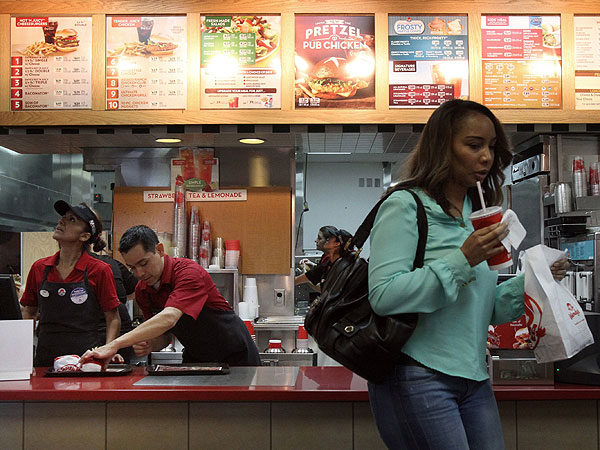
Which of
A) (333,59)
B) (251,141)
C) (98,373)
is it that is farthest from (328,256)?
(98,373)

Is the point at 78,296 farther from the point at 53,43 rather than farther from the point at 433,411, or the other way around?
the point at 433,411

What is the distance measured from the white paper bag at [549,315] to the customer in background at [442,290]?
13cm

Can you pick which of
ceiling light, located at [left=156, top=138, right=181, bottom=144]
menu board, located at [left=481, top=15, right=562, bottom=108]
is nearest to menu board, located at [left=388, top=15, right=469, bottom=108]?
menu board, located at [left=481, top=15, right=562, bottom=108]

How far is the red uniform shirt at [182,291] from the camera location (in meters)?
2.86

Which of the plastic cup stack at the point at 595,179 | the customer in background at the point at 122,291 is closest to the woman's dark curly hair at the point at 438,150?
the customer in background at the point at 122,291

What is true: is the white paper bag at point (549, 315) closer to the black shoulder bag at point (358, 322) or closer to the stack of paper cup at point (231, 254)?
the black shoulder bag at point (358, 322)

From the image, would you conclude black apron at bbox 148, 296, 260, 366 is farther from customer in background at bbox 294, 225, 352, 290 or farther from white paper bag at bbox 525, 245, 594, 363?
customer in background at bbox 294, 225, 352, 290

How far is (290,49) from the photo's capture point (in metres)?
4.05

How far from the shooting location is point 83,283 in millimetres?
3240

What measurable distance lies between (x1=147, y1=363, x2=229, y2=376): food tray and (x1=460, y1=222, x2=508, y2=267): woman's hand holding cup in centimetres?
153

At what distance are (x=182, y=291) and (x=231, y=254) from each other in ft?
6.11

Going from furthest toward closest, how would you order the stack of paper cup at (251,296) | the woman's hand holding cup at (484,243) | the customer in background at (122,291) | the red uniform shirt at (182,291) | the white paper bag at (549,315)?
the stack of paper cup at (251,296) → the customer in background at (122,291) → the red uniform shirt at (182,291) → the white paper bag at (549,315) → the woman's hand holding cup at (484,243)

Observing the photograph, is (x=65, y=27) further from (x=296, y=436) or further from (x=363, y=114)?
(x=296, y=436)

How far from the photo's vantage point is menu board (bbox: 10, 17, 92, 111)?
4098 millimetres
